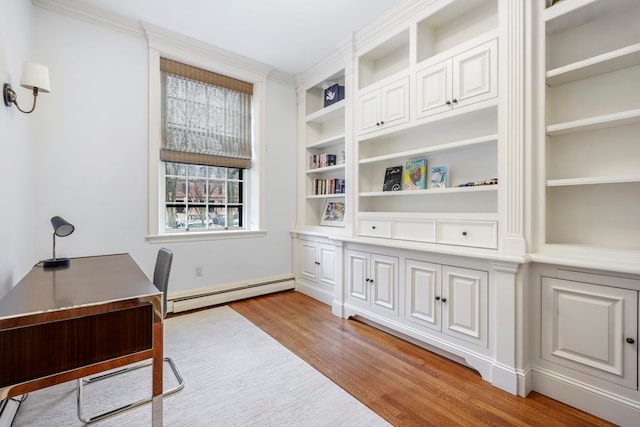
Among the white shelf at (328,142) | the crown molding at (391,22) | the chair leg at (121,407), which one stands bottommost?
the chair leg at (121,407)

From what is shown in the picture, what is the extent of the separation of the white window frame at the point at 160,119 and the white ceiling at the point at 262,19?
0.39 feet

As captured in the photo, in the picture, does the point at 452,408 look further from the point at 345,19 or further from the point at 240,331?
the point at 345,19

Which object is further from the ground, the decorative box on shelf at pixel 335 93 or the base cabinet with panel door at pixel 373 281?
the decorative box on shelf at pixel 335 93

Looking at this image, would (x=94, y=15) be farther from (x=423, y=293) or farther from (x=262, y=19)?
(x=423, y=293)

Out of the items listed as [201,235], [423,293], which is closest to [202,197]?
[201,235]

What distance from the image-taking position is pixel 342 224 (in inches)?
140

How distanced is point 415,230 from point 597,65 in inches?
58.3

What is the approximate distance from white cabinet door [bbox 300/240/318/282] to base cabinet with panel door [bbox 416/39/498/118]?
201 centimetres

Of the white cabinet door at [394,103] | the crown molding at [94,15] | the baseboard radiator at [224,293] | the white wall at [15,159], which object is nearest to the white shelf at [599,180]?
the white cabinet door at [394,103]

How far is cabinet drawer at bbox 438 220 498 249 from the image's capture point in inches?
79.0

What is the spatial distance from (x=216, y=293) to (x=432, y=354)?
2.31 m

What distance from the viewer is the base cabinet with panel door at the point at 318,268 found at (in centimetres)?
341

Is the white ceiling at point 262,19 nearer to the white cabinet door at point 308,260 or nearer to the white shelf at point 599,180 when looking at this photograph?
the white shelf at point 599,180

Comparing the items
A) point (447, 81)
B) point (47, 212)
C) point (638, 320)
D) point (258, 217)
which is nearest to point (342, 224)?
point (258, 217)
